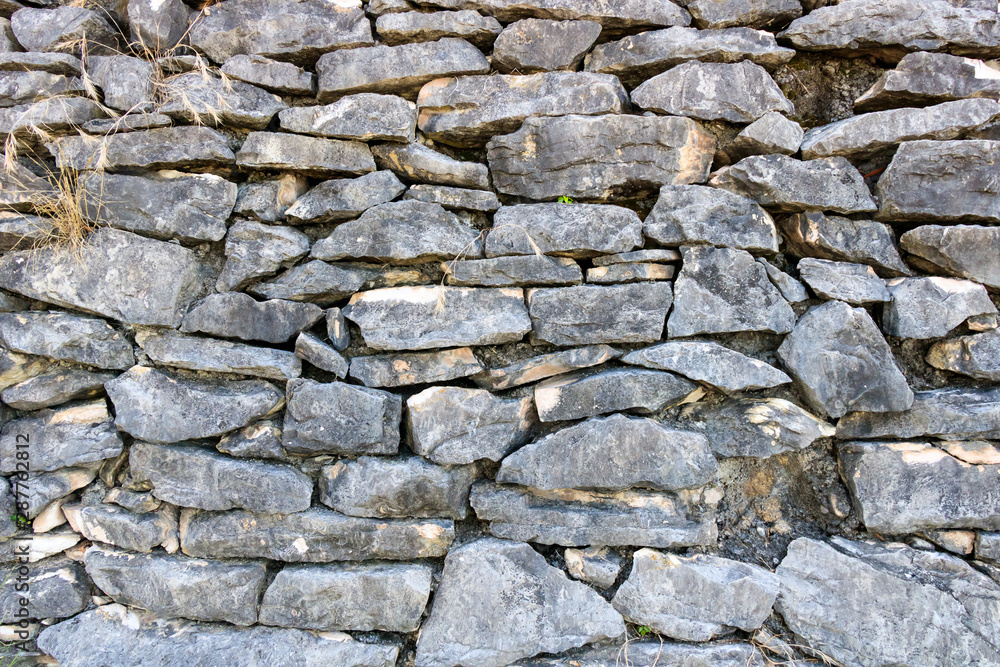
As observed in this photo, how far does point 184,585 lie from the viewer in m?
2.00

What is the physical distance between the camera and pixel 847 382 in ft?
6.53

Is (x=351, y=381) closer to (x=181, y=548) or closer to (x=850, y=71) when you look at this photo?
(x=181, y=548)

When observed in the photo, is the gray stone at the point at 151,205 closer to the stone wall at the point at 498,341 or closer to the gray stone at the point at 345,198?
the stone wall at the point at 498,341

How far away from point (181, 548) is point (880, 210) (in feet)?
10.5

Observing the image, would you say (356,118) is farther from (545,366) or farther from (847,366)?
(847,366)

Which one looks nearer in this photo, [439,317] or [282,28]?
[439,317]

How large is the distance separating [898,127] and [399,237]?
6.83 ft

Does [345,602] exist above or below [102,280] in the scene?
below

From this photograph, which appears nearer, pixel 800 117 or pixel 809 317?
pixel 809 317

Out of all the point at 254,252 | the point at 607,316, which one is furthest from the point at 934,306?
the point at 254,252

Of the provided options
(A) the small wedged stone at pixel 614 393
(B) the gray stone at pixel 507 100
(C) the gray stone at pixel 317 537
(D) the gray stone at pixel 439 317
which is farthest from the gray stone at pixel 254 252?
(A) the small wedged stone at pixel 614 393

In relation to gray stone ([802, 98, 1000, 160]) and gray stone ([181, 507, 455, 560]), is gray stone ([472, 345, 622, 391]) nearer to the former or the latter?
gray stone ([181, 507, 455, 560])

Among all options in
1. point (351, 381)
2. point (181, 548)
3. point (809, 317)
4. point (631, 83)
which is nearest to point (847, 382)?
point (809, 317)

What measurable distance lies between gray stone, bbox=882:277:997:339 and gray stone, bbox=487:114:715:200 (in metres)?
0.93
